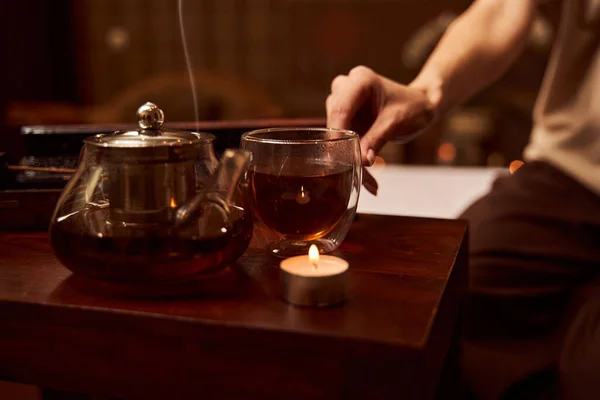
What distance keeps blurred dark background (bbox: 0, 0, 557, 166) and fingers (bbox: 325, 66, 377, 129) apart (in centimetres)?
194

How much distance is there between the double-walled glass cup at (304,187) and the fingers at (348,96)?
0.31 feet

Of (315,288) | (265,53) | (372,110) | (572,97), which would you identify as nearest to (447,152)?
(265,53)

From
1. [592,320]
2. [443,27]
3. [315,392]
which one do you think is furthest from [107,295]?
[443,27]

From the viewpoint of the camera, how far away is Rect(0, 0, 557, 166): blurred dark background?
2963 millimetres

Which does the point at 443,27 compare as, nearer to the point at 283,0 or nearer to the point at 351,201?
the point at 283,0

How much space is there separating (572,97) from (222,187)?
2.79 feet

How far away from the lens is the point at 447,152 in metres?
2.82

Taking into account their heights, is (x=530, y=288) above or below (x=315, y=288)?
below

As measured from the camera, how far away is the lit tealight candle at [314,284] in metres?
0.52

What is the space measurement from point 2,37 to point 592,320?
2.76m

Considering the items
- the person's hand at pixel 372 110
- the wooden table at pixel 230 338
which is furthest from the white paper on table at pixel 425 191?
the wooden table at pixel 230 338

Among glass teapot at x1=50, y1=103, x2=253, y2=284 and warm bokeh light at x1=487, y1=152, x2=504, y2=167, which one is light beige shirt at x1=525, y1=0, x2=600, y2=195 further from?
warm bokeh light at x1=487, y1=152, x2=504, y2=167

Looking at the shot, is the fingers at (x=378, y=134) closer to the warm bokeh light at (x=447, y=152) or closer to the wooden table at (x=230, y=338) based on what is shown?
the wooden table at (x=230, y=338)

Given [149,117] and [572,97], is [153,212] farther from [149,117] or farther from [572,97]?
[572,97]
